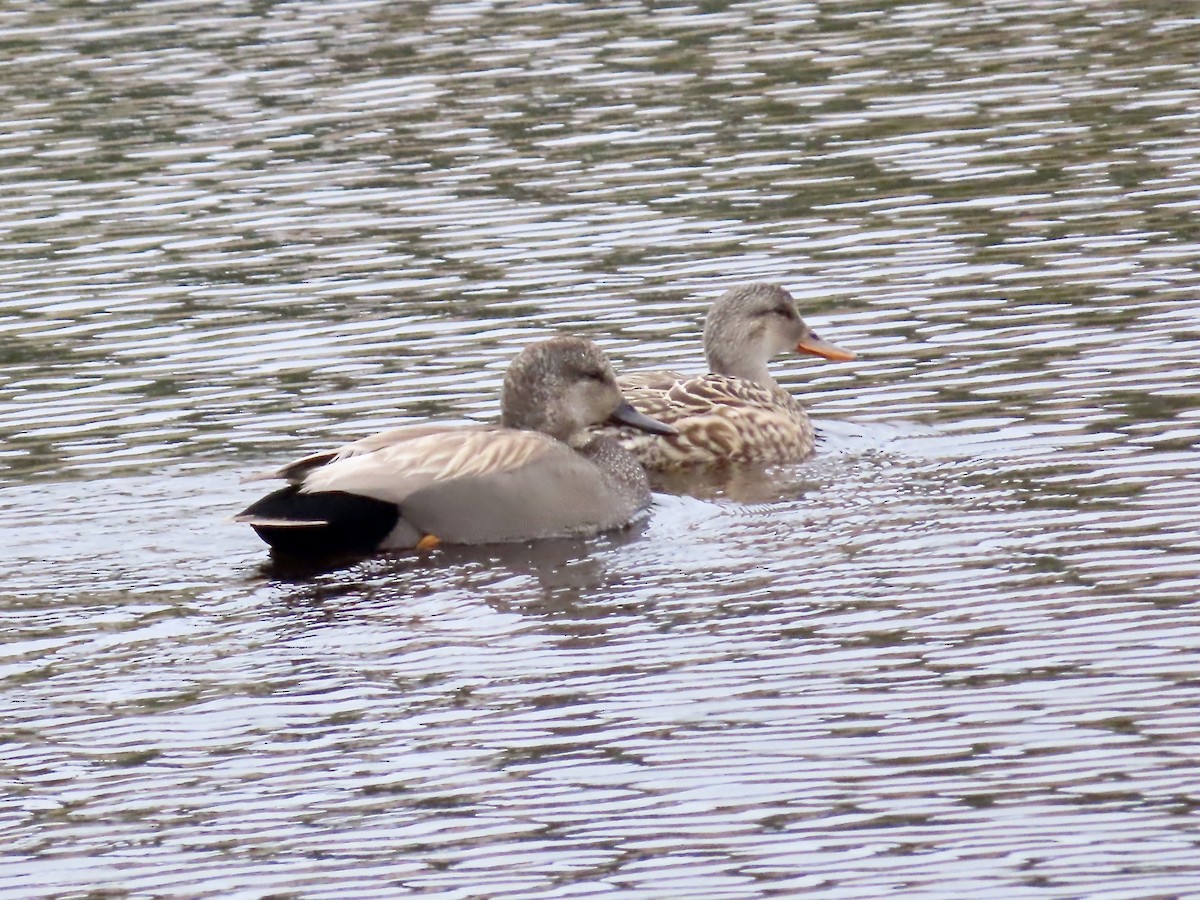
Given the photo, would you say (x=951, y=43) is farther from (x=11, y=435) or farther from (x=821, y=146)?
(x=11, y=435)

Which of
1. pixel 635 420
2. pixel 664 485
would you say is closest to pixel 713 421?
pixel 664 485

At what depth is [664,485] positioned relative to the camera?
37.9 feet

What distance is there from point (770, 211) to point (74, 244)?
5.06m

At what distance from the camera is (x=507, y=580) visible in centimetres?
967

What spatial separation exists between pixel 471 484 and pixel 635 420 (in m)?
1.44

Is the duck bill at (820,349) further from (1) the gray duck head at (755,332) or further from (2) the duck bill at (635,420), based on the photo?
(2) the duck bill at (635,420)

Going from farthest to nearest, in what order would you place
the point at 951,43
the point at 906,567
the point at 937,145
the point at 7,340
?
the point at 951,43 → the point at 937,145 → the point at 7,340 → the point at 906,567

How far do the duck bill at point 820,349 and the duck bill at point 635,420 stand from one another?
5.10 ft

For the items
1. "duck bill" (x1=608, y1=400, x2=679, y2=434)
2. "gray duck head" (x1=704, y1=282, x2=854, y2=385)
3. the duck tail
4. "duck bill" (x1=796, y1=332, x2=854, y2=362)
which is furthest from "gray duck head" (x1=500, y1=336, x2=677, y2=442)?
"duck bill" (x1=796, y1=332, x2=854, y2=362)

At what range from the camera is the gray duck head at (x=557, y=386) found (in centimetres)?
1097

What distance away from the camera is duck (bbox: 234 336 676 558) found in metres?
9.91

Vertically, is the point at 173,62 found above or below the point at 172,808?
above

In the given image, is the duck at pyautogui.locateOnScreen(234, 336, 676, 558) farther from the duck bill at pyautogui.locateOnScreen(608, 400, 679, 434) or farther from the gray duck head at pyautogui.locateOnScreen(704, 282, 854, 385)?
the gray duck head at pyautogui.locateOnScreen(704, 282, 854, 385)

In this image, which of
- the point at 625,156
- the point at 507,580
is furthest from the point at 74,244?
the point at 507,580
